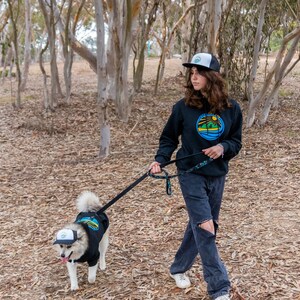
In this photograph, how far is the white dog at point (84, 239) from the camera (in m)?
3.36

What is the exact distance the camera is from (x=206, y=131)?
306 centimetres

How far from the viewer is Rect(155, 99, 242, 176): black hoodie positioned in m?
3.05

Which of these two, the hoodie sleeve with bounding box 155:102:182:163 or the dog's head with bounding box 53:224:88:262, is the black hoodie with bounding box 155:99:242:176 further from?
the dog's head with bounding box 53:224:88:262

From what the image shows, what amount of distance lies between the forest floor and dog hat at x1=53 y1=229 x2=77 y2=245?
Answer: 605 mm

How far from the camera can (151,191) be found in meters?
5.85

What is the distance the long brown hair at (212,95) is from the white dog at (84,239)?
1323 millimetres

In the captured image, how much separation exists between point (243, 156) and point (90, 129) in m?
3.38

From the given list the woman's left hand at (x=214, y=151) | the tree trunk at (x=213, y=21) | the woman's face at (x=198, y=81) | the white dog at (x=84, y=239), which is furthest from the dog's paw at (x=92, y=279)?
the tree trunk at (x=213, y=21)

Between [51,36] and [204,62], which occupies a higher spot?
[51,36]

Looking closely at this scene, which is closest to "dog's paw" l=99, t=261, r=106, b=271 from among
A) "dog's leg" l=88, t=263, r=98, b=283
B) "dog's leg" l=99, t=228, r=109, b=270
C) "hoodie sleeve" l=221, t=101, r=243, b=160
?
"dog's leg" l=99, t=228, r=109, b=270

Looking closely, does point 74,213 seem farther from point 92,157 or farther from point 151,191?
point 92,157

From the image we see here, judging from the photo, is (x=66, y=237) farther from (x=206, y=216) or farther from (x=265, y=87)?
(x=265, y=87)

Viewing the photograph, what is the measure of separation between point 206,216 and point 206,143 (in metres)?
0.51

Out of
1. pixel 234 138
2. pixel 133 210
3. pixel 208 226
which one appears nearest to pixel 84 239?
pixel 208 226
